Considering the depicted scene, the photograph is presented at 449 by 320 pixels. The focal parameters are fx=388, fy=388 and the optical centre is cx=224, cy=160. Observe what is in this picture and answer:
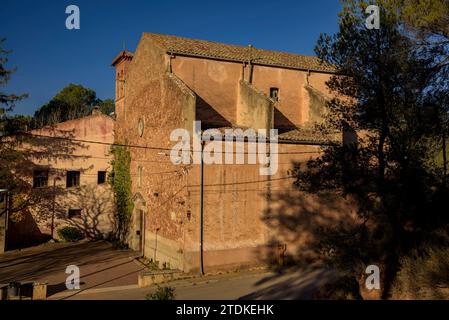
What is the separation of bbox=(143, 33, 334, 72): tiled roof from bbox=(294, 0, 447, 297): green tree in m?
7.12

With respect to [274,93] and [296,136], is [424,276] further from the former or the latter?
[274,93]

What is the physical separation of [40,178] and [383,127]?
2133 centimetres

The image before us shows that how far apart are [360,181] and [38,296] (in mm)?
11784

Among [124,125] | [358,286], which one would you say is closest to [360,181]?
[358,286]

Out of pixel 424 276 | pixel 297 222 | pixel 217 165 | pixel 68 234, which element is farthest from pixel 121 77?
pixel 424 276

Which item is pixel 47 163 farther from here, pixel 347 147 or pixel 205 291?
pixel 347 147

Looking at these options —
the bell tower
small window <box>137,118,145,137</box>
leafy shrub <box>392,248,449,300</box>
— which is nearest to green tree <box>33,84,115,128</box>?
the bell tower

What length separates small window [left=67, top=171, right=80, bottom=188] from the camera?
84.2ft

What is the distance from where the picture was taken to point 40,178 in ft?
81.4

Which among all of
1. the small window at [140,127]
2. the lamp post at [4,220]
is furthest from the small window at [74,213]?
the small window at [140,127]

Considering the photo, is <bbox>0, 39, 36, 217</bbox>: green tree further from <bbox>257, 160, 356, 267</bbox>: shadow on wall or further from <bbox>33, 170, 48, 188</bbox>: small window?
<bbox>257, 160, 356, 267</bbox>: shadow on wall
